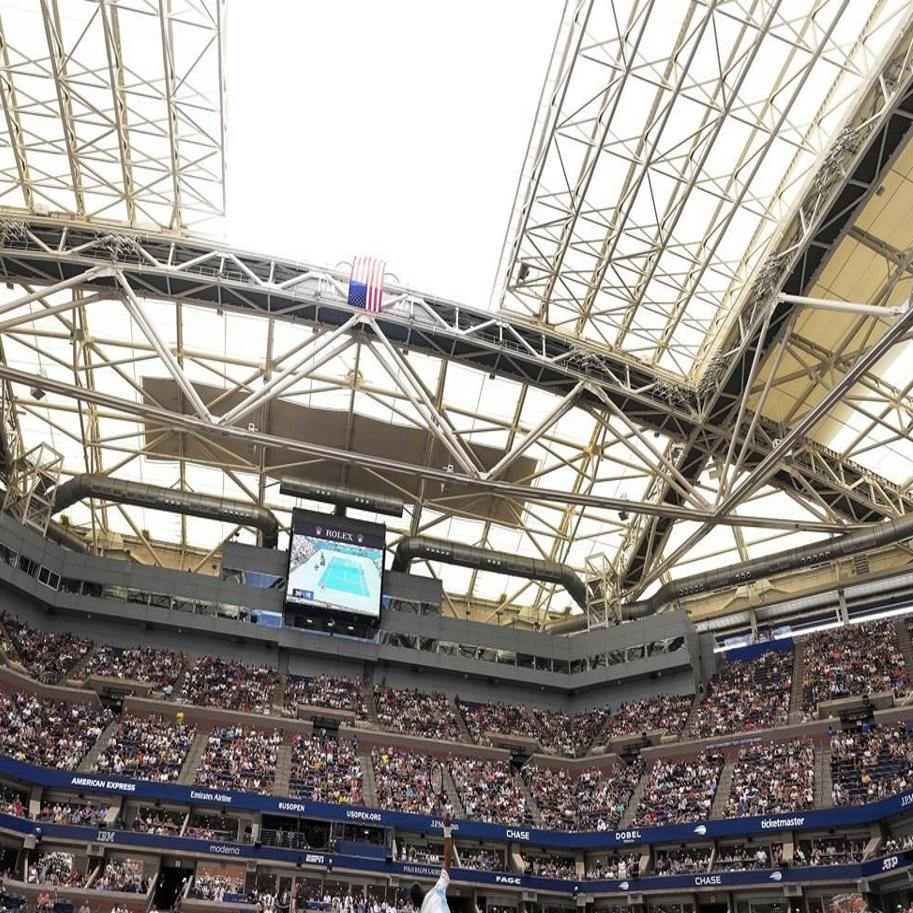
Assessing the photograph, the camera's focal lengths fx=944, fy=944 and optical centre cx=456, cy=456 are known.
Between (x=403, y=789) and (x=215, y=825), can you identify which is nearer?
(x=215, y=825)

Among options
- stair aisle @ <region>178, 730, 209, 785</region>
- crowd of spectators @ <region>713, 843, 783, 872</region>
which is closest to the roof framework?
crowd of spectators @ <region>713, 843, 783, 872</region>

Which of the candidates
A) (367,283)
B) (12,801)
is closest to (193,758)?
(12,801)

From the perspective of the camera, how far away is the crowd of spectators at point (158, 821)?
4100 cm

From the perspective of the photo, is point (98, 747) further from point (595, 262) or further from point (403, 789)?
point (595, 262)

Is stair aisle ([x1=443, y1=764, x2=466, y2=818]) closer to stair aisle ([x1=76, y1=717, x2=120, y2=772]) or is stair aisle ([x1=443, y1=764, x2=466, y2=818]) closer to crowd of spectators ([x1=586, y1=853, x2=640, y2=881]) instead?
crowd of spectators ([x1=586, y1=853, x2=640, y2=881])

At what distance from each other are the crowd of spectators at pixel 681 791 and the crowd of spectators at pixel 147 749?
22.4 meters

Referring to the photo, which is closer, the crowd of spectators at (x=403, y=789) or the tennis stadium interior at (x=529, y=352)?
the tennis stadium interior at (x=529, y=352)

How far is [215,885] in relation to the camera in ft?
127

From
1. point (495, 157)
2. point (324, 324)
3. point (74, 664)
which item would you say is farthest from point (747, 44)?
point (74, 664)

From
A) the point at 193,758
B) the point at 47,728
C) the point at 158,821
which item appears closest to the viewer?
the point at 158,821

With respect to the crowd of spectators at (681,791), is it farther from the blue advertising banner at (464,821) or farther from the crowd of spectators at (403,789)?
the crowd of spectators at (403,789)

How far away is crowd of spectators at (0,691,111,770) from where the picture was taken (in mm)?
40969

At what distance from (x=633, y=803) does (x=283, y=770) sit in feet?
58.4

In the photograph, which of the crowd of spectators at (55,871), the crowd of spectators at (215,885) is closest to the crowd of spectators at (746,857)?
the crowd of spectators at (215,885)
